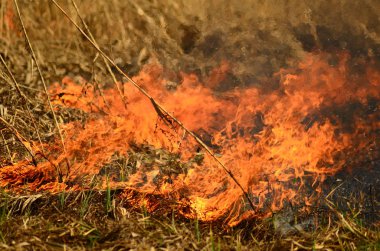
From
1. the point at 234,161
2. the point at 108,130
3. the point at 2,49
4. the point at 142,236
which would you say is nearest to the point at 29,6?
the point at 2,49

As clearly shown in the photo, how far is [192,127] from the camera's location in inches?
156

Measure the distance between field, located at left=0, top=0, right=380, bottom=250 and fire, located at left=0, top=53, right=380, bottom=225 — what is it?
0.04ft

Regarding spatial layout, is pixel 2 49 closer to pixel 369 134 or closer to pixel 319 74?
pixel 319 74

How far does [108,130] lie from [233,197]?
4.23 feet

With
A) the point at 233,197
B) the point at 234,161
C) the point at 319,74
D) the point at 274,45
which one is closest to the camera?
the point at 233,197

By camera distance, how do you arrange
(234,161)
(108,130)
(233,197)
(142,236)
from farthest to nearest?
(108,130), (234,161), (233,197), (142,236)

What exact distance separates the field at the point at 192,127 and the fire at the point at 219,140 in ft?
0.04

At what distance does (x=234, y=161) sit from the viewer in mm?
3062

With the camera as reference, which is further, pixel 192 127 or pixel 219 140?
pixel 192 127

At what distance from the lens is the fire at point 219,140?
2.80 metres

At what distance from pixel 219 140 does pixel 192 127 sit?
0.28 metres

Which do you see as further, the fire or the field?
the fire

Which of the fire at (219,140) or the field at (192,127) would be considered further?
the fire at (219,140)

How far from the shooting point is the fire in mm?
2801
